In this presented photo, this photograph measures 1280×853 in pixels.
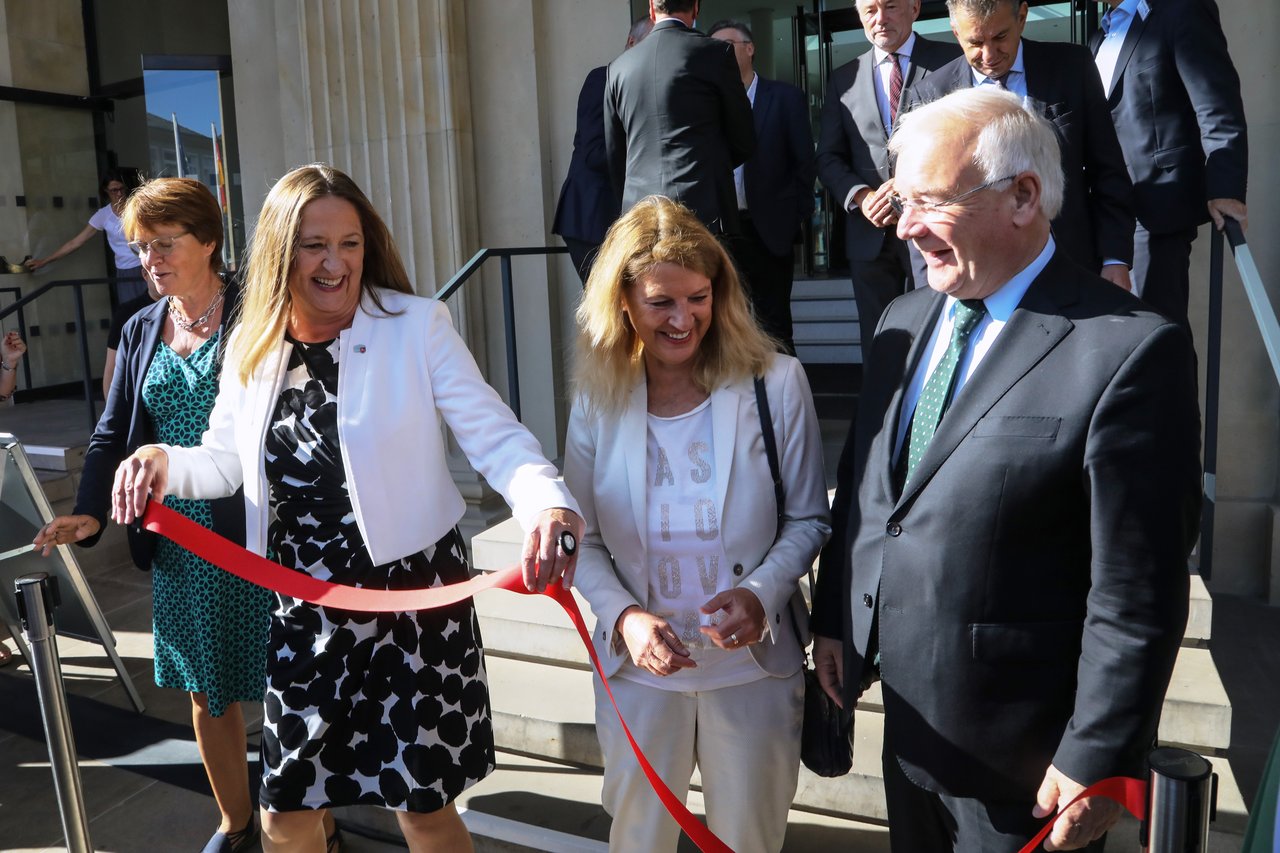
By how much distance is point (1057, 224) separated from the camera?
326cm

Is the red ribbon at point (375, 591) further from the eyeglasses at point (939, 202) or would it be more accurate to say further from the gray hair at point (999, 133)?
the gray hair at point (999, 133)

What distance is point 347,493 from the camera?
2.18 meters

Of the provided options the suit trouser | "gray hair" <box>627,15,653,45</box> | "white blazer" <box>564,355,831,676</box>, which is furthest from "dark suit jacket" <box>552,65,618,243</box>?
the suit trouser

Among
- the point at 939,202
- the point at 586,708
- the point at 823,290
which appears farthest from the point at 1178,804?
the point at 823,290

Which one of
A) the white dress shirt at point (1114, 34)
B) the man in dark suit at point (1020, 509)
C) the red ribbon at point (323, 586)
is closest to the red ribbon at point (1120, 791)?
the man in dark suit at point (1020, 509)

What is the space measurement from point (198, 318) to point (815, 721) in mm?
1917

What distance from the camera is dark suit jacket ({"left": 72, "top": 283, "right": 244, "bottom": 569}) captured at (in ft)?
8.95

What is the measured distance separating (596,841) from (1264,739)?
2.13 meters

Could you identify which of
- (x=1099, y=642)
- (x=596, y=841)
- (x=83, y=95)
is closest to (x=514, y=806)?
(x=596, y=841)

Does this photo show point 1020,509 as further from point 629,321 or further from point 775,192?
point 775,192

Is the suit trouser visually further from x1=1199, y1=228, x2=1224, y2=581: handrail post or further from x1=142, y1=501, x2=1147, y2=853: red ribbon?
x1=1199, y1=228, x2=1224, y2=581: handrail post

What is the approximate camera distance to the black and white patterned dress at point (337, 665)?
85.5 inches

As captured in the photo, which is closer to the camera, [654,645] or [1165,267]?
[654,645]

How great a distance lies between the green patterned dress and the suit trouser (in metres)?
1.19
